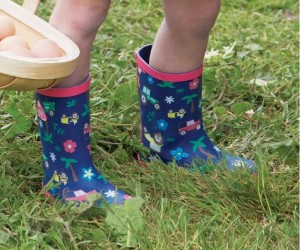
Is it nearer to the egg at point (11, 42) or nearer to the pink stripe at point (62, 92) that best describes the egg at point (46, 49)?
the egg at point (11, 42)

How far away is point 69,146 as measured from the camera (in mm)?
1673

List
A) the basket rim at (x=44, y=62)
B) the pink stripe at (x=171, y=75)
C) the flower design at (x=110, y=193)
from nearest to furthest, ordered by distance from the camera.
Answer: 1. the basket rim at (x=44, y=62)
2. the flower design at (x=110, y=193)
3. the pink stripe at (x=171, y=75)

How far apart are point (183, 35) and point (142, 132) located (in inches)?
11.7

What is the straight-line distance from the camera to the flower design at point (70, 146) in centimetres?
167

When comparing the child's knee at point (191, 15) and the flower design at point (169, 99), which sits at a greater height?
the child's knee at point (191, 15)

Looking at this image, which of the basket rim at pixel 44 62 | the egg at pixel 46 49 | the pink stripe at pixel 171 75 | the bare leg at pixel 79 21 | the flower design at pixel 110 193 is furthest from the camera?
the pink stripe at pixel 171 75

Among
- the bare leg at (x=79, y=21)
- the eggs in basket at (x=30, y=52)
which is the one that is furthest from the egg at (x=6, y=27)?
the bare leg at (x=79, y=21)

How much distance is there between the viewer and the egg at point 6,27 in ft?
4.95

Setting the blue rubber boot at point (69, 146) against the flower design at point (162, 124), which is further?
the flower design at point (162, 124)

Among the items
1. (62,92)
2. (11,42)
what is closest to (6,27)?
(11,42)

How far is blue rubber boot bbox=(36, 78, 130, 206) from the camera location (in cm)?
164

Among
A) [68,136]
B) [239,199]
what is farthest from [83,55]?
[239,199]

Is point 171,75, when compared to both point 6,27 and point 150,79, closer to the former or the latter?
point 150,79

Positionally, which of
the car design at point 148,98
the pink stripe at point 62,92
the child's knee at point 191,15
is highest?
the child's knee at point 191,15
